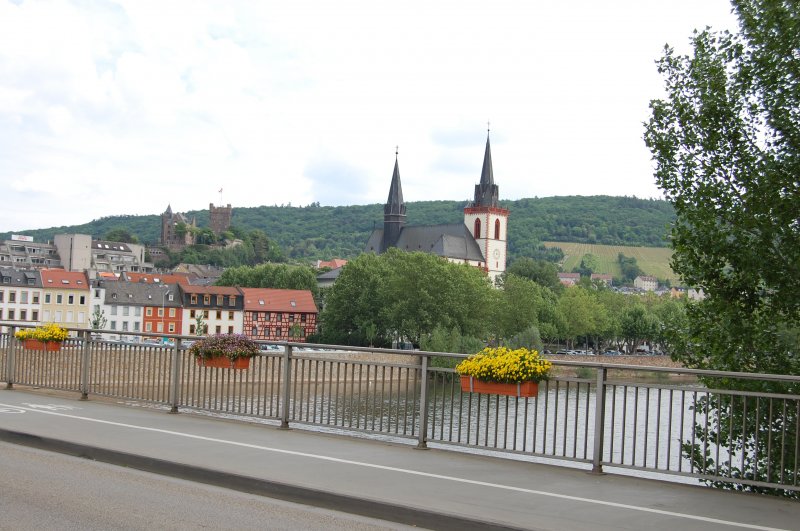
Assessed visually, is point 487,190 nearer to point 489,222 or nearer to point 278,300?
point 489,222

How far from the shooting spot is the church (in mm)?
159875

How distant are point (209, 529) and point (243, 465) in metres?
2.23

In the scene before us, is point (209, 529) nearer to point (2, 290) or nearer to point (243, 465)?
point (243, 465)

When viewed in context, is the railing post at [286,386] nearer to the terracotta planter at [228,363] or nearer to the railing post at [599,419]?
the terracotta planter at [228,363]

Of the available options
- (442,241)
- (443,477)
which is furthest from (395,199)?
(443,477)

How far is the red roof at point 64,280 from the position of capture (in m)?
106

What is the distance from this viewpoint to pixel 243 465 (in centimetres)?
863

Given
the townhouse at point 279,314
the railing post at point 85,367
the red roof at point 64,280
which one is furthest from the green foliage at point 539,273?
the railing post at point 85,367

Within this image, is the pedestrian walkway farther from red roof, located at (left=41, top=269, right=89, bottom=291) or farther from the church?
the church

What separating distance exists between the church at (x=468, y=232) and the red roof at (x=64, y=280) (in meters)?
65.8

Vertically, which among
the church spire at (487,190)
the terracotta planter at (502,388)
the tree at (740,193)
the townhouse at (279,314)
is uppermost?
the church spire at (487,190)

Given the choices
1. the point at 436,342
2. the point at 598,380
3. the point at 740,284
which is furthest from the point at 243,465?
the point at 436,342

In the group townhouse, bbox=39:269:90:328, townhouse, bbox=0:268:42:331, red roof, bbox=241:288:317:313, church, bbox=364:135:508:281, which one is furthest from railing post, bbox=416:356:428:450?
church, bbox=364:135:508:281

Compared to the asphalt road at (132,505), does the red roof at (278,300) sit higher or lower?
lower
